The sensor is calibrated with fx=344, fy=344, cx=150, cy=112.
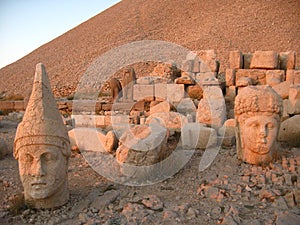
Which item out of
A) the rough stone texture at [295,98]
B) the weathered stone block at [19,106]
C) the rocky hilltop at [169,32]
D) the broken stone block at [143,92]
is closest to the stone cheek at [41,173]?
the rough stone texture at [295,98]

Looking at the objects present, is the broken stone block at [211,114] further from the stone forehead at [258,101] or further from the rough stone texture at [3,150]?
the rough stone texture at [3,150]

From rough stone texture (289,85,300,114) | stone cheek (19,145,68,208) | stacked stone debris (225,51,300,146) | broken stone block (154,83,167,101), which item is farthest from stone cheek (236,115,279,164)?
broken stone block (154,83,167,101)

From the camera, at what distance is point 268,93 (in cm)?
565

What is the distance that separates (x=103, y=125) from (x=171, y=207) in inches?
196

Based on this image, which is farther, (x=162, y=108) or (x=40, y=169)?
(x=162, y=108)

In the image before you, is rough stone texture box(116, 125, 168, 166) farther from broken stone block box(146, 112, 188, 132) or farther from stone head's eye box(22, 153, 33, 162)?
broken stone block box(146, 112, 188, 132)

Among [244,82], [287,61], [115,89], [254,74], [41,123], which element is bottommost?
[41,123]

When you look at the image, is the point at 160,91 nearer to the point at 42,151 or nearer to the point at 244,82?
the point at 244,82

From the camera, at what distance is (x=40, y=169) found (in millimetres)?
4293

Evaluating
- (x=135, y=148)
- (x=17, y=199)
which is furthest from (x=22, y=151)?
(x=135, y=148)

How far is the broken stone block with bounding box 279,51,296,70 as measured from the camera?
10.4 metres

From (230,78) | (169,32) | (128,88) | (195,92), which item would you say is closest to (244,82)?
(230,78)

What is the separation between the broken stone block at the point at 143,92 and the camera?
1058cm

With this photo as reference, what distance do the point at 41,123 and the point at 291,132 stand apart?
4853 millimetres
